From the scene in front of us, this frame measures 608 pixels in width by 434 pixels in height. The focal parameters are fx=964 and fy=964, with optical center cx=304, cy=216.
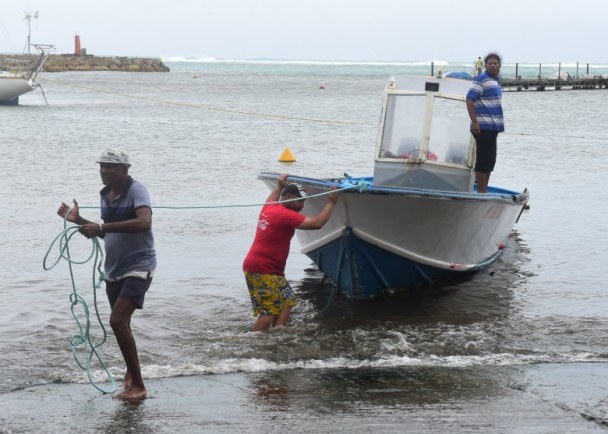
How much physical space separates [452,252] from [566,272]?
2.26 meters

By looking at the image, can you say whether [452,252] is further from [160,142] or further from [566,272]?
[160,142]

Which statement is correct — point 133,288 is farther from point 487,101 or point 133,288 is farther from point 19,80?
point 19,80

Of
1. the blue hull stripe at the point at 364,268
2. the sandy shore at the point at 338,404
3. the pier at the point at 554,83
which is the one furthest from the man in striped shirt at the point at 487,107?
the pier at the point at 554,83

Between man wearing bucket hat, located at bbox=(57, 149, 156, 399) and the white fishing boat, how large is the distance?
2487 mm

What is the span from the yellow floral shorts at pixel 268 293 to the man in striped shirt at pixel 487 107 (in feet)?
10.4

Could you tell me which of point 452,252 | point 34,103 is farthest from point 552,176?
point 34,103

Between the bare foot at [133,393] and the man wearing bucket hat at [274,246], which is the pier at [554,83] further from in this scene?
the bare foot at [133,393]

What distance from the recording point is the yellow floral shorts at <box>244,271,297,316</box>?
8547 millimetres

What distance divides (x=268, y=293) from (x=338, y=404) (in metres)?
2.07

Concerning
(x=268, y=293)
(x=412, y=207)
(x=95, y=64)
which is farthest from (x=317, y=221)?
(x=95, y=64)

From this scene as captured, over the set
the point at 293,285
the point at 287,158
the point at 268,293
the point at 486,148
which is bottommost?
the point at 293,285

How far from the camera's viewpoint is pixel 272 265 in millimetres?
8516

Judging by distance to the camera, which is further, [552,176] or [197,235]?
[552,176]

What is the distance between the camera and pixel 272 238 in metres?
8.48
